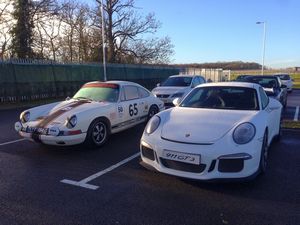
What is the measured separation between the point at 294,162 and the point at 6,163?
5124 millimetres

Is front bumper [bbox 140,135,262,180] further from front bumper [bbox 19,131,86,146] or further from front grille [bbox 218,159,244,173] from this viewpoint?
front bumper [bbox 19,131,86,146]

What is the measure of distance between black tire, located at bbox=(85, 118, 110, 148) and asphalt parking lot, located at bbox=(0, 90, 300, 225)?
1.25ft

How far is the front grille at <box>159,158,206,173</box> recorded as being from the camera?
388 centimetres

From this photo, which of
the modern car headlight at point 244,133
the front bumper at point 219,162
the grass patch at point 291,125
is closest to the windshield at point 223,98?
the modern car headlight at point 244,133

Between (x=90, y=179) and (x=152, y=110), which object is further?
(x=152, y=110)

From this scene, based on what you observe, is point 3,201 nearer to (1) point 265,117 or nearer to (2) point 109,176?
(2) point 109,176

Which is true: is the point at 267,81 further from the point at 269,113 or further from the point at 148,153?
the point at 148,153

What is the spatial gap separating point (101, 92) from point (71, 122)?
64.3 inches

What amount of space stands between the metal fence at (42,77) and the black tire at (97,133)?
11.4 metres

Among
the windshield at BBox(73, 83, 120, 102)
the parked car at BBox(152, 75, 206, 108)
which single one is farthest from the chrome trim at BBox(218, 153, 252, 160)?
the parked car at BBox(152, 75, 206, 108)

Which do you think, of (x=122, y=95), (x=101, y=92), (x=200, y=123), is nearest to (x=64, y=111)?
(x=101, y=92)

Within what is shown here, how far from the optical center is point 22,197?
152 inches

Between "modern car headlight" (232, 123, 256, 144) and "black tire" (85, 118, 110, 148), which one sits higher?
"modern car headlight" (232, 123, 256, 144)

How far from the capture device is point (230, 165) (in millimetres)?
3842
